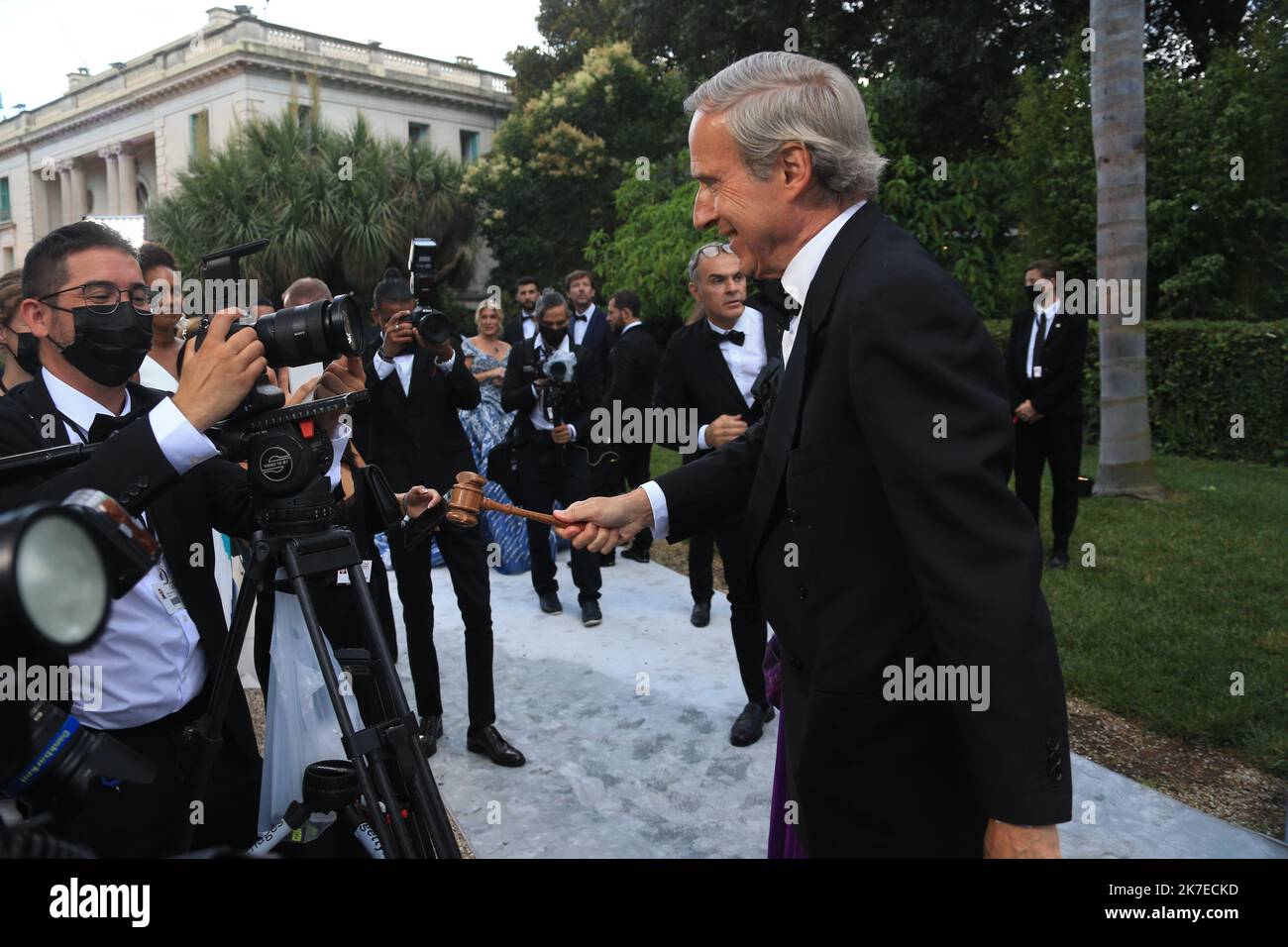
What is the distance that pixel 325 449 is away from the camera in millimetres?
2418

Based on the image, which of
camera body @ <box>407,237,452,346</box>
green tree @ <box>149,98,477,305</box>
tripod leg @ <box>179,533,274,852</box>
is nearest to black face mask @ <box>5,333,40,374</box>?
tripod leg @ <box>179,533,274,852</box>

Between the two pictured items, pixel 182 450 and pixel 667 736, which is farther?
pixel 667 736

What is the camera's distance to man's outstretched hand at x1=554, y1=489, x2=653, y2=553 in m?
2.32

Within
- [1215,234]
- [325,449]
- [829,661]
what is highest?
[1215,234]

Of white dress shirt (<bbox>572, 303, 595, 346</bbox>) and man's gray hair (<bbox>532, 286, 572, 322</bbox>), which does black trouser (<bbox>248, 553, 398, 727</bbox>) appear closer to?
man's gray hair (<bbox>532, 286, 572, 322</bbox>)

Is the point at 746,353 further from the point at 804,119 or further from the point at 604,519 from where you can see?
the point at 804,119

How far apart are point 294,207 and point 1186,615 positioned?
21437mm

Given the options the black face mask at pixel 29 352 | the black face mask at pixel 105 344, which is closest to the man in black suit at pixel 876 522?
the black face mask at pixel 105 344

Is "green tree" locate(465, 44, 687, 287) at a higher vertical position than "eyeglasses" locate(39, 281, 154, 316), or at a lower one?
higher

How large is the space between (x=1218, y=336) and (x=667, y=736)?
10185 mm

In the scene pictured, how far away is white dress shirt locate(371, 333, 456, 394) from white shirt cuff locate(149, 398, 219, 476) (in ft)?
9.77

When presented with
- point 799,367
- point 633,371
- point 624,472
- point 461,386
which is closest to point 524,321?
point 624,472

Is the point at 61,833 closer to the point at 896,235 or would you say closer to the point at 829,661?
the point at 829,661

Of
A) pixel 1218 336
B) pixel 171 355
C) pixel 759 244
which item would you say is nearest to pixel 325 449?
pixel 759 244
